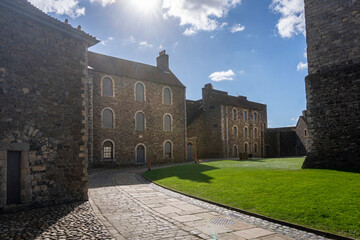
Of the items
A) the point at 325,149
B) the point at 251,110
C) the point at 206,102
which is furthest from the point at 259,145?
the point at 325,149

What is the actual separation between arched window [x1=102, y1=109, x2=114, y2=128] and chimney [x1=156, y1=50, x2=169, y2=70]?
424 inches

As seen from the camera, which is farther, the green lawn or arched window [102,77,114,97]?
arched window [102,77,114,97]

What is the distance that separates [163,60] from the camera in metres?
32.8

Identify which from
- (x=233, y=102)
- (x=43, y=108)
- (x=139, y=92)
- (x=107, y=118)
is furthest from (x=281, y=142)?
(x=43, y=108)

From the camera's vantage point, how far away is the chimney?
32.6m

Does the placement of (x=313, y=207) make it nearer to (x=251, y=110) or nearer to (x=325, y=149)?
(x=325, y=149)

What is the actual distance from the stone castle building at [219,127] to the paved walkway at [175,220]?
2410 cm

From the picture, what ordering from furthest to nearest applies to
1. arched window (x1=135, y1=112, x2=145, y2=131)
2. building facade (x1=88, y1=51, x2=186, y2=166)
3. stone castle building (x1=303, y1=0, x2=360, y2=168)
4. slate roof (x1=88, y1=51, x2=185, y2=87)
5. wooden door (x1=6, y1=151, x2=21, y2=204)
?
arched window (x1=135, y1=112, x2=145, y2=131)
slate roof (x1=88, y1=51, x2=185, y2=87)
building facade (x1=88, y1=51, x2=186, y2=166)
stone castle building (x1=303, y1=0, x2=360, y2=168)
wooden door (x1=6, y1=151, x2=21, y2=204)

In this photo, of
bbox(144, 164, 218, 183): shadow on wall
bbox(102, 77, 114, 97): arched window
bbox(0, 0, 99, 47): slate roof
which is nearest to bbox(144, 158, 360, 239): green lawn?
bbox(144, 164, 218, 183): shadow on wall

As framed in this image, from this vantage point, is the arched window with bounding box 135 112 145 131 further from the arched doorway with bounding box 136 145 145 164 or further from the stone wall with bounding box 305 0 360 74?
the stone wall with bounding box 305 0 360 74

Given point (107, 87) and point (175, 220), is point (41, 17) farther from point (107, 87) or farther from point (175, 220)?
point (107, 87)

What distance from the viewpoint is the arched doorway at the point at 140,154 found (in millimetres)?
26250

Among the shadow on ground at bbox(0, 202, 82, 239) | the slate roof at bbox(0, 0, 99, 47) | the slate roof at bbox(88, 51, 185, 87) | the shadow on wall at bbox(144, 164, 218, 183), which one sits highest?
the slate roof at bbox(88, 51, 185, 87)

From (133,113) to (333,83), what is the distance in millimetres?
17661
